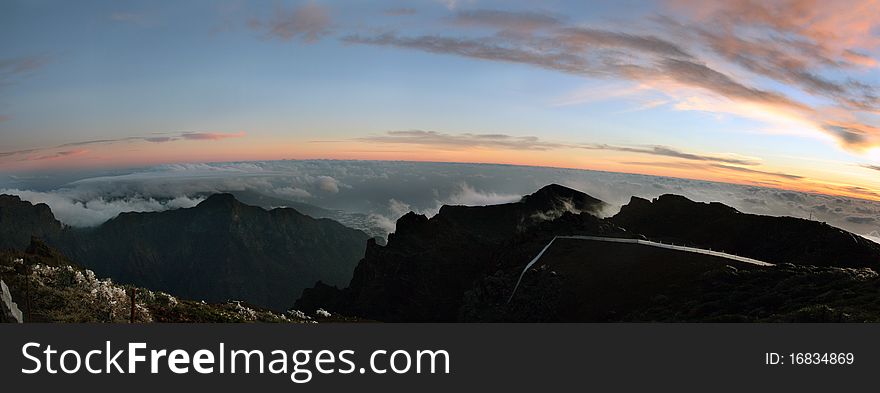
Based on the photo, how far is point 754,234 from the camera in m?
133

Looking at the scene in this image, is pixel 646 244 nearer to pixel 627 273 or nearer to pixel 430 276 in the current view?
pixel 627 273

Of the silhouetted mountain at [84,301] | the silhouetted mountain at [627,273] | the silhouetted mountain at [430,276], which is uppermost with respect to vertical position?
the silhouetted mountain at [84,301]

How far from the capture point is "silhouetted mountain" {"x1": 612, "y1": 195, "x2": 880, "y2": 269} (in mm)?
111875

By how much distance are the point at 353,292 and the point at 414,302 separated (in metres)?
42.5

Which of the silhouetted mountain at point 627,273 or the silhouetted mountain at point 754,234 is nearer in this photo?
the silhouetted mountain at point 627,273

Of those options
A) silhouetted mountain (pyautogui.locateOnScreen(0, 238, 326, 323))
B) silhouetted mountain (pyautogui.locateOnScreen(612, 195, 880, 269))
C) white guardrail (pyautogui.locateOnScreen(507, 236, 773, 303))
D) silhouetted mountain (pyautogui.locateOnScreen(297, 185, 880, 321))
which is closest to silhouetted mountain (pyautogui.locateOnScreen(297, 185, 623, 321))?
silhouetted mountain (pyautogui.locateOnScreen(297, 185, 880, 321))

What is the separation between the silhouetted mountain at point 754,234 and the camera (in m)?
112

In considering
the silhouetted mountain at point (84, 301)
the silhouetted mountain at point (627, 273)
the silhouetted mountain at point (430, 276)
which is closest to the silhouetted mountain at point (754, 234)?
the silhouetted mountain at point (627, 273)

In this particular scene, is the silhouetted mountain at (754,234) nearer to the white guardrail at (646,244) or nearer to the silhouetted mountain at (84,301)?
the white guardrail at (646,244)

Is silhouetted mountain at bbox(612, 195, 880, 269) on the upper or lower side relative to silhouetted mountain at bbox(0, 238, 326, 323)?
lower

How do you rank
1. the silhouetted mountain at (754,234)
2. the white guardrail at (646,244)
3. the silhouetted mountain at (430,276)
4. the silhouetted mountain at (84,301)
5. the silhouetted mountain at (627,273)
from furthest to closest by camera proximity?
the silhouetted mountain at (430,276) < the silhouetted mountain at (754,234) < the white guardrail at (646,244) < the silhouetted mountain at (627,273) < the silhouetted mountain at (84,301)

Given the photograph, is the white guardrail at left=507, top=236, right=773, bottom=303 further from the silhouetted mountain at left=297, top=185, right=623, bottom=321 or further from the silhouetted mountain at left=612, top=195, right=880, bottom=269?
the silhouetted mountain at left=612, top=195, right=880, bottom=269

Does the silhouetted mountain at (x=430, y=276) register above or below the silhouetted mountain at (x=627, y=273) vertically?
below

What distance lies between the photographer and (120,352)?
1545 cm
